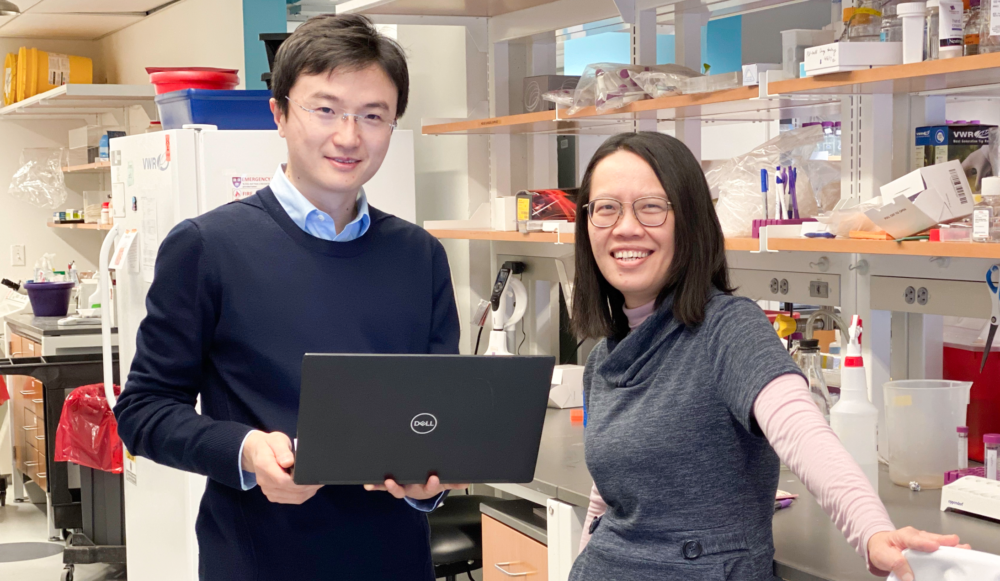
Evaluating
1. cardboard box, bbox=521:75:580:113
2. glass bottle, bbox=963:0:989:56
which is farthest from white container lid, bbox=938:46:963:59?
cardboard box, bbox=521:75:580:113

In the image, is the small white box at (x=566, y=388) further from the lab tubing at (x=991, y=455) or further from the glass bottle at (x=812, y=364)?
the lab tubing at (x=991, y=455)

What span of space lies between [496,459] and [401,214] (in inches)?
80.7

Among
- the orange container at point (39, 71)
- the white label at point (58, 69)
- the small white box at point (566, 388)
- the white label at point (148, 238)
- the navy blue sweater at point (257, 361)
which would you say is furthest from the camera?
the white label at point (58, 69)

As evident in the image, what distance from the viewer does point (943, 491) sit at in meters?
1.90

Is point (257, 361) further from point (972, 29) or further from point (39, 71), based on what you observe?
point (39, 71)

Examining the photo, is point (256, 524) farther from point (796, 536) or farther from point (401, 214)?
point (401, 214)

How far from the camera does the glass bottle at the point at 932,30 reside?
186cm

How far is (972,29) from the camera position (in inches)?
72.4

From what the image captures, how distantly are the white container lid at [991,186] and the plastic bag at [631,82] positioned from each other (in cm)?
80

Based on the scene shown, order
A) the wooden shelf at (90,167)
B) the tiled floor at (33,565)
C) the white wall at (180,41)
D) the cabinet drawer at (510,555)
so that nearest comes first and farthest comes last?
the cabinet drawer at (510,555) → the tiled floor at (33,565) → the white wall at (180,41) → the wooden shelf at (90,167)

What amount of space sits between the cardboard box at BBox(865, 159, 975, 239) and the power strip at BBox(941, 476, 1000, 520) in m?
0.47

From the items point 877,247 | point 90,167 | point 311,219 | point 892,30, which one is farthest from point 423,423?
point 90,167

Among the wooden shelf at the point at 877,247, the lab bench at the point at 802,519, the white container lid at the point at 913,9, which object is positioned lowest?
the lab bench at the point at 802,519

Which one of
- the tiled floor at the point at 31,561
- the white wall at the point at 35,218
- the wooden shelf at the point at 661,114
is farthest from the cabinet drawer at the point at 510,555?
the white wall at the point at 35,218
